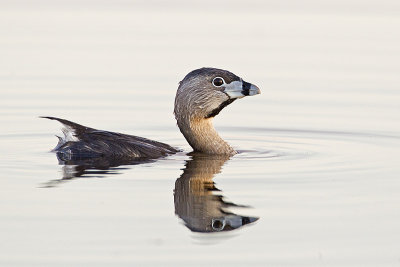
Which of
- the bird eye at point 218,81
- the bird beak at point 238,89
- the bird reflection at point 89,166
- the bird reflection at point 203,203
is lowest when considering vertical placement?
the bird reflection at point 203,203

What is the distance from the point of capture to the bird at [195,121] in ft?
46.1

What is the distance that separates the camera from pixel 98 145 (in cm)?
1398

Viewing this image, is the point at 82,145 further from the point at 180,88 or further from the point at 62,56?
the point at 62,56

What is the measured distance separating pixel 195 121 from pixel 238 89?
70 cm

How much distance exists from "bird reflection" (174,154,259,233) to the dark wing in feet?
2.03

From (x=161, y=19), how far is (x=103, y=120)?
10399 mm

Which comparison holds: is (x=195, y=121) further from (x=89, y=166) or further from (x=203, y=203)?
(x=203, y=203)

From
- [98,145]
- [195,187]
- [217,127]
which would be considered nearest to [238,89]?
[98,145]

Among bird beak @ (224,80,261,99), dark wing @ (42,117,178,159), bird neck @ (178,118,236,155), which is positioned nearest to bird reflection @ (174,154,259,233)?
dark wing @ (42,117,178,159)

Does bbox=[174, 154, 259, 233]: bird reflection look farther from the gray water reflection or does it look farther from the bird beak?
the bird beak

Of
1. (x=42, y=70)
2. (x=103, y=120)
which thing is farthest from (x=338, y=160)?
(x=42, y=70)

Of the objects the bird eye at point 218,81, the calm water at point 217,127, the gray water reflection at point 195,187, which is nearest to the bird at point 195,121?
the bird eye at point 218,81

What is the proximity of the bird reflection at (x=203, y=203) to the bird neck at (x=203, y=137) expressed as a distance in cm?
73

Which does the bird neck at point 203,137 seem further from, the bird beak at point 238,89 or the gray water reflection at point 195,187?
the bird beak at point 238,89
